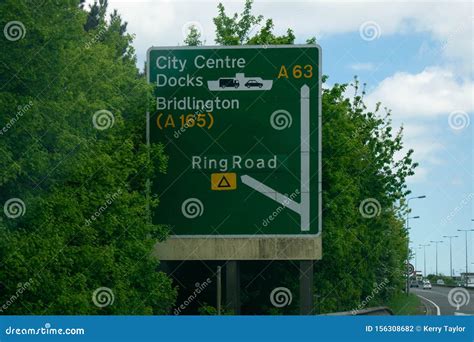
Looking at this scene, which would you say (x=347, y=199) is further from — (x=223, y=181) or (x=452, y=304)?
(x=452, y=304)

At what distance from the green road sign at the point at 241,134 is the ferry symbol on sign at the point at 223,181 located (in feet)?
0.07

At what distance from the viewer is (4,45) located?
19344 millimetres

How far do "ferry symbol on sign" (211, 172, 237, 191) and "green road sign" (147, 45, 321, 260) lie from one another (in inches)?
0.8

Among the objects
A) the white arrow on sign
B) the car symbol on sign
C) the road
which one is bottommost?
the road

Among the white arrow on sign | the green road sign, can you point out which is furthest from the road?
the green road sign

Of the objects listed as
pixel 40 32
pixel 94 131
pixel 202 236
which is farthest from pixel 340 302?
pixel 40 32

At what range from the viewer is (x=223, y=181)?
24.1 meters

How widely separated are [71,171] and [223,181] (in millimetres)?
4066

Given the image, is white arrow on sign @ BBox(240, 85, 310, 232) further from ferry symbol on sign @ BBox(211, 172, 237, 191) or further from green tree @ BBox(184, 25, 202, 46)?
green tree @ BBox(184, 25, 202, 46)

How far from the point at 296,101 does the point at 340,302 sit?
1888cm

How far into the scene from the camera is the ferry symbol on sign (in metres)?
24.0

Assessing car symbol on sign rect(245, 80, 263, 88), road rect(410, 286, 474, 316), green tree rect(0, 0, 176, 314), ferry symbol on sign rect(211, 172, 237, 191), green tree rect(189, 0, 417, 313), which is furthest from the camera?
road rect(410, 286, 474, 316)
